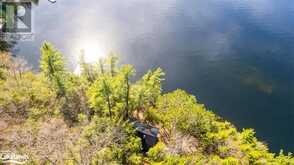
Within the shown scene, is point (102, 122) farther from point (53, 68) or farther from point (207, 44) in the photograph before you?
point (207, 44)

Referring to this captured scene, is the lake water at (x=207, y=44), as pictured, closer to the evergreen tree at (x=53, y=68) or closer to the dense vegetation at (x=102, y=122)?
the dense vegetation at (x=102, y=122)

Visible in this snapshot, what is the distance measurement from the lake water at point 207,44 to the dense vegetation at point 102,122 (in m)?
9.08

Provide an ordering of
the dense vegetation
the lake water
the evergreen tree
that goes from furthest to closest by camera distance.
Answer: the lake water, the evergreen tree, the dense vegetation

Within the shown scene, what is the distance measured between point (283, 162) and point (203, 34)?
39.9 metres

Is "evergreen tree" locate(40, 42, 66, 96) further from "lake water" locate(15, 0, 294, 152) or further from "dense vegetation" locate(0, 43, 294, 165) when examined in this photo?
"lake water" locate(15, 0, 294, 152)

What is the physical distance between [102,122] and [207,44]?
Result: 129 feet

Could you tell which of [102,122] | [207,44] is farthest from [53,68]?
[207,44]

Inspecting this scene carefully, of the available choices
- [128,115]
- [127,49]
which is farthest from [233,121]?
[127,49]

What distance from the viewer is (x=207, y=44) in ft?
220

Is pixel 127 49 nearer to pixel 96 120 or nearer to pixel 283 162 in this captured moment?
pixel 96 120

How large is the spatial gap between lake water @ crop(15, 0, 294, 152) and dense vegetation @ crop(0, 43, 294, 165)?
908cm

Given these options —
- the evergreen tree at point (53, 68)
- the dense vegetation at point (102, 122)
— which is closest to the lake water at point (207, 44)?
the dense vegetation at point (102, 122)

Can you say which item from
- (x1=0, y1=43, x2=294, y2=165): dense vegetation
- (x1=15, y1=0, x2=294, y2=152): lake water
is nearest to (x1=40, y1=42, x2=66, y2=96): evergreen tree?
(x1=0, y1=43, x2=294, y2=165): dense vegetation

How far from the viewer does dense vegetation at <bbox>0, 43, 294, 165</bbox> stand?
28.3m
